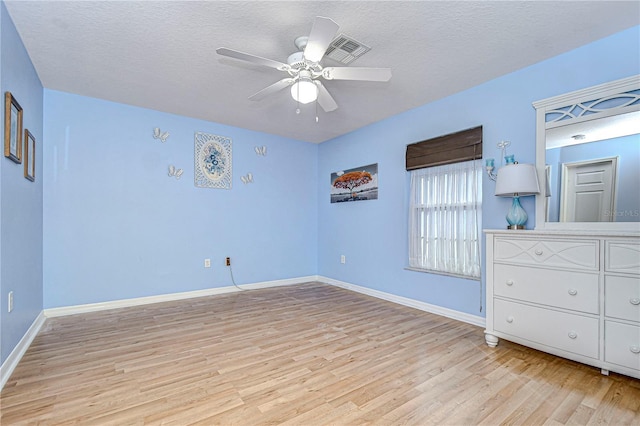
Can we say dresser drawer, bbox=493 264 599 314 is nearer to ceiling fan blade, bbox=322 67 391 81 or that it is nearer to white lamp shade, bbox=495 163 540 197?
white lamp shade, bbox=495 163 540 197

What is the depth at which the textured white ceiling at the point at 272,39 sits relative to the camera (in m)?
1.92

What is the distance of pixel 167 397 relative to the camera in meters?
1.70

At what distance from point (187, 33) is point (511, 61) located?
102 inches

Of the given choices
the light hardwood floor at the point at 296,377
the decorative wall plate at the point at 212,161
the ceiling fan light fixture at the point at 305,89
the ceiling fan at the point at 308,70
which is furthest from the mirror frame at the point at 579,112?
the decorative wall plate at the point at 212,161

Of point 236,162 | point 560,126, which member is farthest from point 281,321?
point 560,126

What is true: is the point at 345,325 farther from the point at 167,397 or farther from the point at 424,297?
the point at 167,397

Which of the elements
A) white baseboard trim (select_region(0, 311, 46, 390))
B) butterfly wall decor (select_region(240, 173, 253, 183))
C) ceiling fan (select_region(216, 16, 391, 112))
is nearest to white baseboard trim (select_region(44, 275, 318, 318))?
white baseboard trim (select_region(0, 311, 46, 390))

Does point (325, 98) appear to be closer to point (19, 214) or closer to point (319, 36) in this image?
point (319, 36)

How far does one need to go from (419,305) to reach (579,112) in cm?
232

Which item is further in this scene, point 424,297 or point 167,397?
point 424,297

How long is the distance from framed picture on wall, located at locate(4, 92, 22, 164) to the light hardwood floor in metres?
1.46

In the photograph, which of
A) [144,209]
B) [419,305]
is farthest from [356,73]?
[144,209]

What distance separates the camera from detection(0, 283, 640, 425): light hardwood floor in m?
1.56

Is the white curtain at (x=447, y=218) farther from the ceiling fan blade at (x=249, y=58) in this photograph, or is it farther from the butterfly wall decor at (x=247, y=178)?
the butterfly wall decor at (x=247, y=178)
